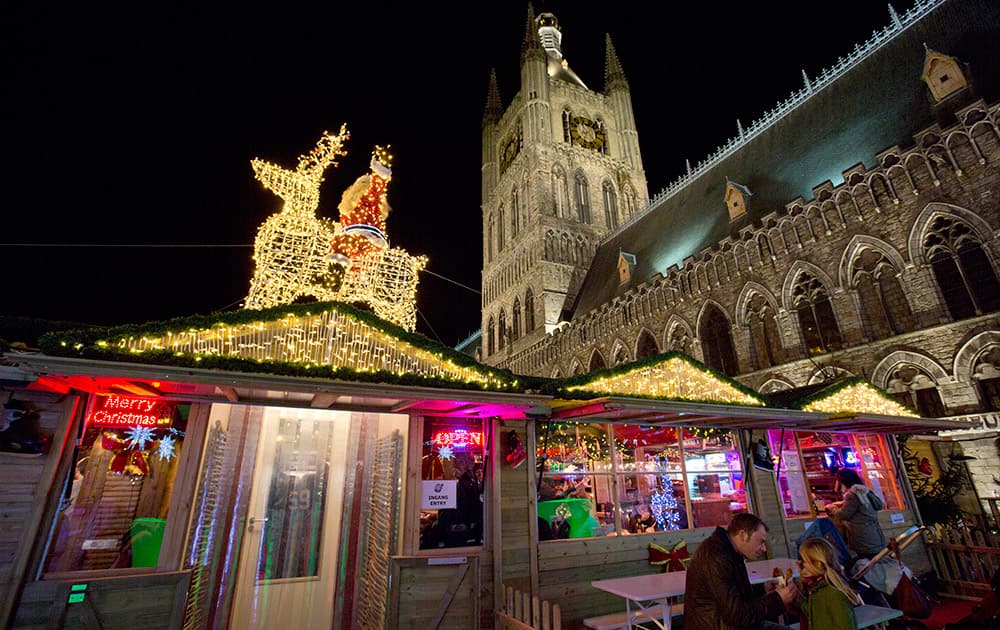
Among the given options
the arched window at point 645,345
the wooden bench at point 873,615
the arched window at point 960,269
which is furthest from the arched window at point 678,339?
the wooden bench at point 873,615

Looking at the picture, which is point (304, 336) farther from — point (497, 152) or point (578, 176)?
point (497, 152)

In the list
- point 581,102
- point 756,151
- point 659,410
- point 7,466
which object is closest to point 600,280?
point 756,151

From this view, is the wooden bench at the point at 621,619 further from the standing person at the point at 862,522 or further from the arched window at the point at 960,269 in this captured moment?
the arched window at the point at 960,269

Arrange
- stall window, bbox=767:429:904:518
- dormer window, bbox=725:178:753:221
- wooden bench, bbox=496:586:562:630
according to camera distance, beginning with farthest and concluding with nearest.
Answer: dormer window, bbox=725:178:753:221, stall window, bbox=767:429:904:518, wooden bench, bbox=496:586:562:630

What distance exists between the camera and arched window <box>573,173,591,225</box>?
34.2 m

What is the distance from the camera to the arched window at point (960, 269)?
36.7 feet

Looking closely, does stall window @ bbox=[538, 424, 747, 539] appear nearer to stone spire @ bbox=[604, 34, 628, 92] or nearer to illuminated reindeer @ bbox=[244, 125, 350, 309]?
illuminated reindeer @ bbox=[244, 125, 350, 309]

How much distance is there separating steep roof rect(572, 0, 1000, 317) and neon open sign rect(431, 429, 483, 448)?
16.6 metres

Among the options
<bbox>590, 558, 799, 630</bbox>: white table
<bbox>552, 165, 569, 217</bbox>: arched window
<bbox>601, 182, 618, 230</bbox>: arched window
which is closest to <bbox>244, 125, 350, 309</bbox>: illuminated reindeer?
<bbox>590, 558, 799, 630</bbox>: white table

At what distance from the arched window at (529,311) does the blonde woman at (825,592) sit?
2799 cm

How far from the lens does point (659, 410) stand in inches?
235

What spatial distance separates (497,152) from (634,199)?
14.2 metres

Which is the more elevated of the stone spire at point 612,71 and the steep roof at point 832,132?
the stone spire at point 612,71

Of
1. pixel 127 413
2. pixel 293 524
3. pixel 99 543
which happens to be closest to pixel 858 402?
pixel 293 524
